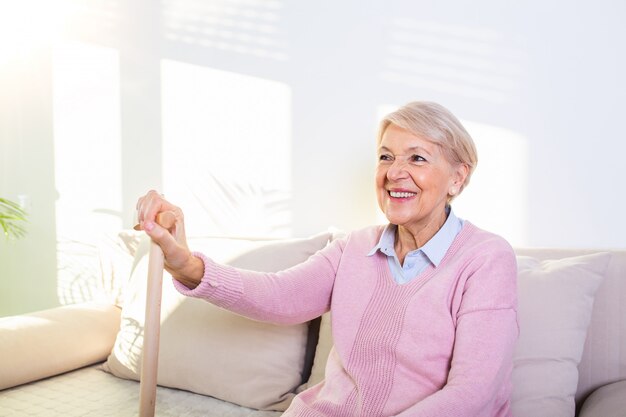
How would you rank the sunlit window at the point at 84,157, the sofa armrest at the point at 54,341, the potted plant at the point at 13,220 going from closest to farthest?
1. the sofa armrest at the point at 54,341
2. the sunlit window at the point at 84,157
3. the potted plant at the point at 13,220

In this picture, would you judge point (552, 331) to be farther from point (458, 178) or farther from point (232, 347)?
point (232, 347)

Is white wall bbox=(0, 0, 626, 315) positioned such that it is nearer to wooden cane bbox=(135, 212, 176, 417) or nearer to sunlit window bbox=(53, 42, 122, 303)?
sunlit window bbox=(53, 42, 122, 303)

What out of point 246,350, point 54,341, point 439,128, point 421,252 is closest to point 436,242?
point 421,252

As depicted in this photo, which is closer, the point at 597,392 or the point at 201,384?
the point at 597,392

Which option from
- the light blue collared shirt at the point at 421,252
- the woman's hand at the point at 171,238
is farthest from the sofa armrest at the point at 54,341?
the light blue collared shirt at the point at 421,252

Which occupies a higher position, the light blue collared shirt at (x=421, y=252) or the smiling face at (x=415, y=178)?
the smiling face at (x=415, y=178)

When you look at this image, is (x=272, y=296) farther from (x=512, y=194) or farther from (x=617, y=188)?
(x=617, y=188)

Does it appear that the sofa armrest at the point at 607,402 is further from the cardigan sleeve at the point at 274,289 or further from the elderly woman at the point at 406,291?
the cardigan sleeve at the point at 274,289

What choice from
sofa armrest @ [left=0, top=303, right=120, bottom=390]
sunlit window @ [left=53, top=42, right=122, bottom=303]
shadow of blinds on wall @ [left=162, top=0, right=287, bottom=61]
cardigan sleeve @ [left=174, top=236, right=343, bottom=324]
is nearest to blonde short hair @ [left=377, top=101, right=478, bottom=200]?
cardigan sleeve @ [left=174, top=236, right=343, bottom=324]

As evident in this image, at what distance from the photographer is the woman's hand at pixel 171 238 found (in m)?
1.22

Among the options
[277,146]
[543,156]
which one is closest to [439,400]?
[543,156]

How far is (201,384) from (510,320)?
874 mm

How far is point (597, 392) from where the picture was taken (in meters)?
1.43

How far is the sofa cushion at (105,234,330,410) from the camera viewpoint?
1631 mm
